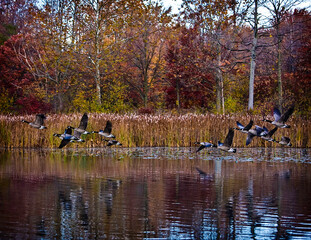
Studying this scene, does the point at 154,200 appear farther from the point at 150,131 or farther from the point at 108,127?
the point at 150,131

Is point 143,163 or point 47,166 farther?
point 143,163

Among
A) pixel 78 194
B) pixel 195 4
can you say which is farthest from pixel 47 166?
pixel 195 4

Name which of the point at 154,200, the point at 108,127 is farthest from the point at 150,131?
the point at 154,200

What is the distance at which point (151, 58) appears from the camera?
1337 inches

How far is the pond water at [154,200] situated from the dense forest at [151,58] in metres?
13.4

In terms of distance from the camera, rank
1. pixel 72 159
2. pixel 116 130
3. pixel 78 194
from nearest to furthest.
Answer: pixel 78 194
pixel 72 159
pixel 116 130

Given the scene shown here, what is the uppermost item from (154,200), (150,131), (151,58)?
(151,58)

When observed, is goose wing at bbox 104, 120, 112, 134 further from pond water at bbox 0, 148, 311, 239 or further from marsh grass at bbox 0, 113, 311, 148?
marsh grass at bbox 0, 113, 311, 148

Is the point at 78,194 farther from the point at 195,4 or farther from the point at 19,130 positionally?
the point at 195,4

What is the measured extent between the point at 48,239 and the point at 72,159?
33.9 feet

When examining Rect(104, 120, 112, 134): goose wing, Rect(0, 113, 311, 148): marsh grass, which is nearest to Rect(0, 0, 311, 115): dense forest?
Rect(0, 113, 311, 148): marsh grass

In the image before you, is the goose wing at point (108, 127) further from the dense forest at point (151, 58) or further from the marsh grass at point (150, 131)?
A: the dense forest at point (151, 58)

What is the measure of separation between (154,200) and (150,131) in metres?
13.5

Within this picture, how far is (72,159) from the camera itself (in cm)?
1542
